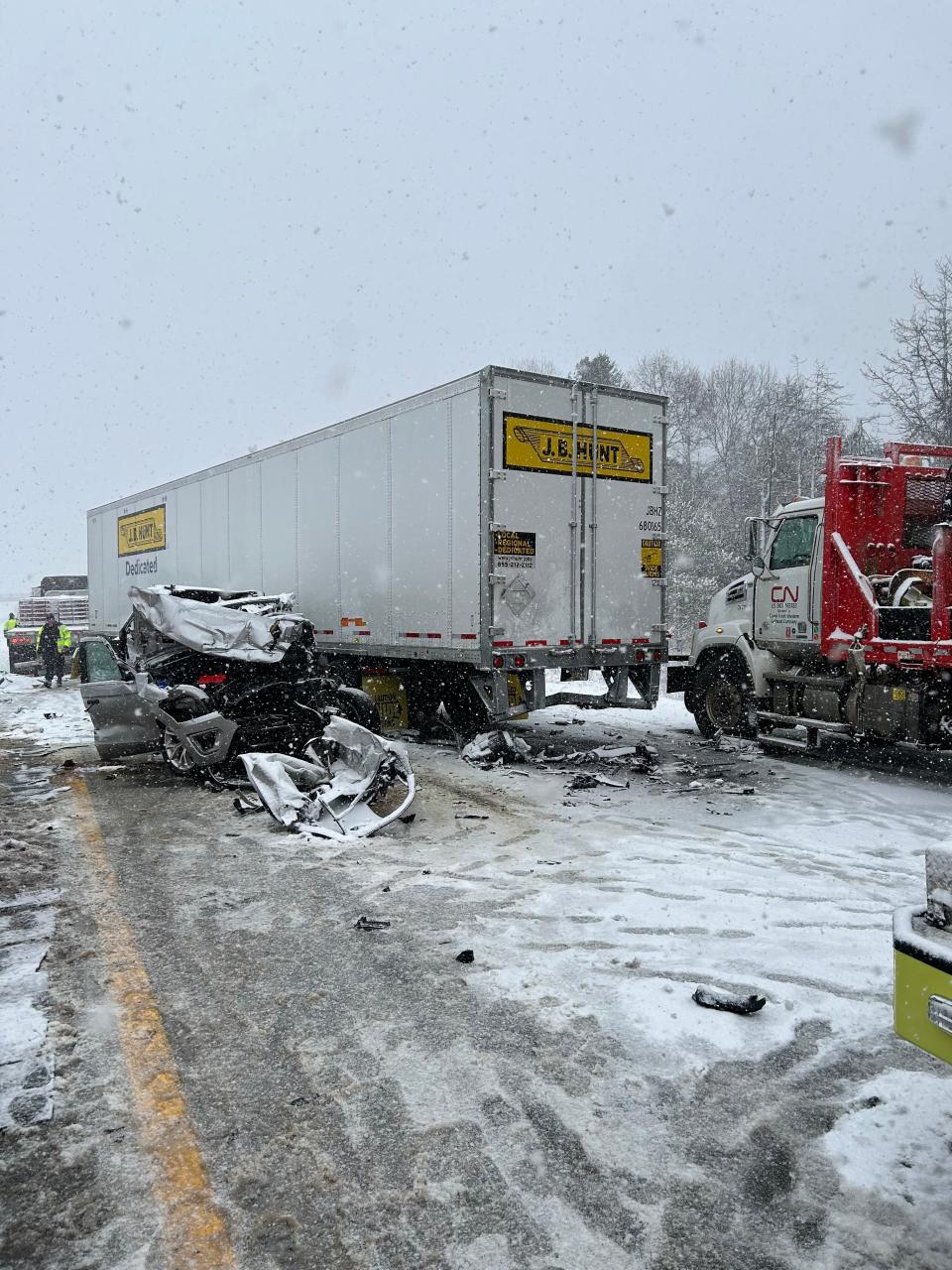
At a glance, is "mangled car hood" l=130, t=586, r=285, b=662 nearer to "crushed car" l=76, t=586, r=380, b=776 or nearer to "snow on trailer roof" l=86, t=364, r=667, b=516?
"crushed car" l=76, t=586, r=380, b=776

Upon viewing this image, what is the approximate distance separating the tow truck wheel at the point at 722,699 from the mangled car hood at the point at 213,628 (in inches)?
220

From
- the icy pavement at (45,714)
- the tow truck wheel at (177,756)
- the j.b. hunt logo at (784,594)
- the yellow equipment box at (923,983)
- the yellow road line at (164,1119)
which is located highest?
the j.b. hunt logo at (784,594)

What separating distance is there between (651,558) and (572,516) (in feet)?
4.56

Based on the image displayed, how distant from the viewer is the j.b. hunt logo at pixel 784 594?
1036 centimetres

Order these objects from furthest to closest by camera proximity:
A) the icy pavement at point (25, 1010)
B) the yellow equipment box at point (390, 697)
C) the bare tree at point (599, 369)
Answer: the bare tree at point (599, 369), the yellow equipment box at point (390, 697), the icy pavement at point (25, 1010)

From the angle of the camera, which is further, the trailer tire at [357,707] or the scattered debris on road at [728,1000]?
the trailer tire at [357,707]

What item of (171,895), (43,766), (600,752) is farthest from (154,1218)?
(43,766)

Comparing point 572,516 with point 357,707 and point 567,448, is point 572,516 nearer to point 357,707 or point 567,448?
point 567,448

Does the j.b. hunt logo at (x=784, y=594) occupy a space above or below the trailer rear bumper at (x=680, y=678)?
above

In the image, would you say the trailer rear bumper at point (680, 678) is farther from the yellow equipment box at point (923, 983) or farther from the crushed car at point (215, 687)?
the yellow equipment box at point (923, 983)

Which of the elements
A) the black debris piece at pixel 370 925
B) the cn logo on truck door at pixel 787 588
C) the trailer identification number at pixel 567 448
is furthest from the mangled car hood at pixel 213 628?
the cn logo on truck door at pixel 787 588

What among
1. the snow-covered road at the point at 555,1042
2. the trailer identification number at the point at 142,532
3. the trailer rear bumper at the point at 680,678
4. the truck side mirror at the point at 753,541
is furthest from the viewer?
the trailer identification number at the point at 142,532

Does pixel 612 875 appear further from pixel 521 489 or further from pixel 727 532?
pixel 727 532

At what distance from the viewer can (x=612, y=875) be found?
5.74m
